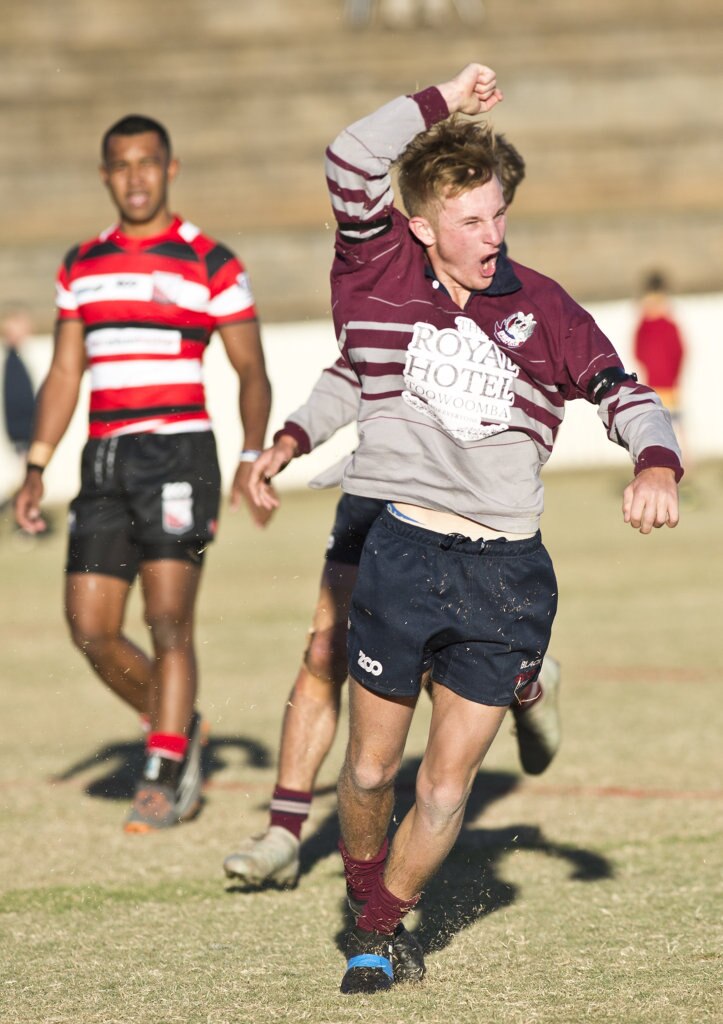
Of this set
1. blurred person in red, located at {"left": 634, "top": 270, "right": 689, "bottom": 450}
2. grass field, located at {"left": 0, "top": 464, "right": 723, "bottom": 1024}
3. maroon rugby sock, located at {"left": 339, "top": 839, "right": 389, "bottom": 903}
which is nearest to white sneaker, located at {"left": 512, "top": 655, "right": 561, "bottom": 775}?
grass field, located at {"left": 0, "top": 464, "right": 723, "bottom": 1024}

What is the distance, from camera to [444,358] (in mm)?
3457

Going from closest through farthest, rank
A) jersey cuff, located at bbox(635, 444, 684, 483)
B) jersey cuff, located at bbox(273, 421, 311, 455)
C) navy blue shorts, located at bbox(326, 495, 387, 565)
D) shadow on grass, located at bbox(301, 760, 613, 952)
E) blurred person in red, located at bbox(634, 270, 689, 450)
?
jersey cuff, located at bbox(635, 444, 684, 483) → jersey cuff, located at bbox(273, 421, 311, 455) → shadow on grass, located at bbox(301, 760, 613, 952) → navy blue shorts, located at bbox(326, 495, 387, 565) → blurred person in red, located at bbox(634, 270, 689, 450)

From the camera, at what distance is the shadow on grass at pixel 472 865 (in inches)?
162

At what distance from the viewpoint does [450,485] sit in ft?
11.4

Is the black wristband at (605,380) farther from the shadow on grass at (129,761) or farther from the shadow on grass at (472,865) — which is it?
the shadow on grass at (129,761)

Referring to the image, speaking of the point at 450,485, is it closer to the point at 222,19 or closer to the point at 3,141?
the point at 3,141

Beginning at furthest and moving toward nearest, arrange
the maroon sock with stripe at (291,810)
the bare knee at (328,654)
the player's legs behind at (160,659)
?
the player's legs behind at (160,659), the maroon sock with stripe at (291,810), the bare knee at (328,654)

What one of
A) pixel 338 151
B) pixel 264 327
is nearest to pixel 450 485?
pixel 338 151

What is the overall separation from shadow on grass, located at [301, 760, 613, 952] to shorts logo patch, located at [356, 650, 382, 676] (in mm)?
736

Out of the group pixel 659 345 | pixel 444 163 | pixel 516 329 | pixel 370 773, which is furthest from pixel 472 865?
pixel 659 345

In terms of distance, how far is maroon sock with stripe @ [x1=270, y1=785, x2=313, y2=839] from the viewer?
454 cm

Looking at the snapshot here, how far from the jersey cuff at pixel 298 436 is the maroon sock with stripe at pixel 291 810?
1.11 metres

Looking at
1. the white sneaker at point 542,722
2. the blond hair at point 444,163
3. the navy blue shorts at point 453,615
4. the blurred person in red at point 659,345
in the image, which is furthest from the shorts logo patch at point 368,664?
the blurred person in red at point 659,345

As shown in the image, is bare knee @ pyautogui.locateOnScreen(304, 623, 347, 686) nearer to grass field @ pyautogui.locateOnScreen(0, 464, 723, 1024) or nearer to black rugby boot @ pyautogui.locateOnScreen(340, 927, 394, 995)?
grass field @ pyautogui.locateOnScreen(0, 464, 723, 1024)
